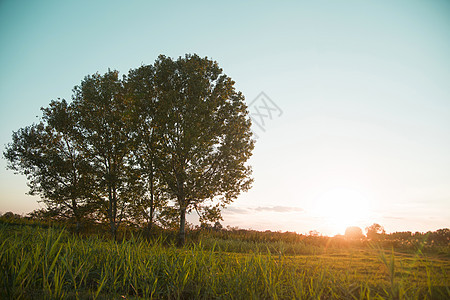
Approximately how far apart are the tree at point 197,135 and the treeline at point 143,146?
0.07 metres

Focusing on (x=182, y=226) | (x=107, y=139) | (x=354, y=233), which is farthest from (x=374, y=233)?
(x=107, y=139)

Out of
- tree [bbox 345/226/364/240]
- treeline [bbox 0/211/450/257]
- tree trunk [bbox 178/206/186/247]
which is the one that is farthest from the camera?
tree trunk [bbox 178/206/186/247]

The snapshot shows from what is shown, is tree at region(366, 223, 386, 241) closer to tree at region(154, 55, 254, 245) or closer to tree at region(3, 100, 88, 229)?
tree at region(154, 55, 254, 245)

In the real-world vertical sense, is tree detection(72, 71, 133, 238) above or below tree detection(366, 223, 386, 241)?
above

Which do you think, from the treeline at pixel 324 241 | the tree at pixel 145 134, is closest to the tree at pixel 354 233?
the treeline at pixel 324 241

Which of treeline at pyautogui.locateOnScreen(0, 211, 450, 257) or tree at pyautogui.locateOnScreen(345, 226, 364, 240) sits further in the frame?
tree at pyautogui.locateOnScreen(345, 226, 364, 240)

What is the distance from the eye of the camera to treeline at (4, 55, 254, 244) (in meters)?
18.4

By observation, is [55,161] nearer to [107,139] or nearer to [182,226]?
[107,139]

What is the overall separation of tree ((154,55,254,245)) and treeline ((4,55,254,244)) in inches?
2.9

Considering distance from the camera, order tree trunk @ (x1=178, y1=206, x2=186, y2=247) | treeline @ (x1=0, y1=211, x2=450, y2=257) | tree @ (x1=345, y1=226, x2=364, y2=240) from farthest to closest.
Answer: tree trunk @ (x1=178, y1=206, x2=186, y2=247) < tree @ (x1=345, y1=226, x2=364, y2=240) < treeline @ (x1=0, y1=211, x2=450, y2=257)

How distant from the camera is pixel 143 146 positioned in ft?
66.8

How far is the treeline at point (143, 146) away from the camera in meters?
18.4

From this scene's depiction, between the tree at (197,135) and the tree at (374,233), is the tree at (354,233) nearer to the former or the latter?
the tree at (374,233)

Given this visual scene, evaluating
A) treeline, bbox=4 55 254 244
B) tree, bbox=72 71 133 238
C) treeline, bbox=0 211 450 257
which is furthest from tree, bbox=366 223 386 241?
tree, bbox=72 71 133 238
